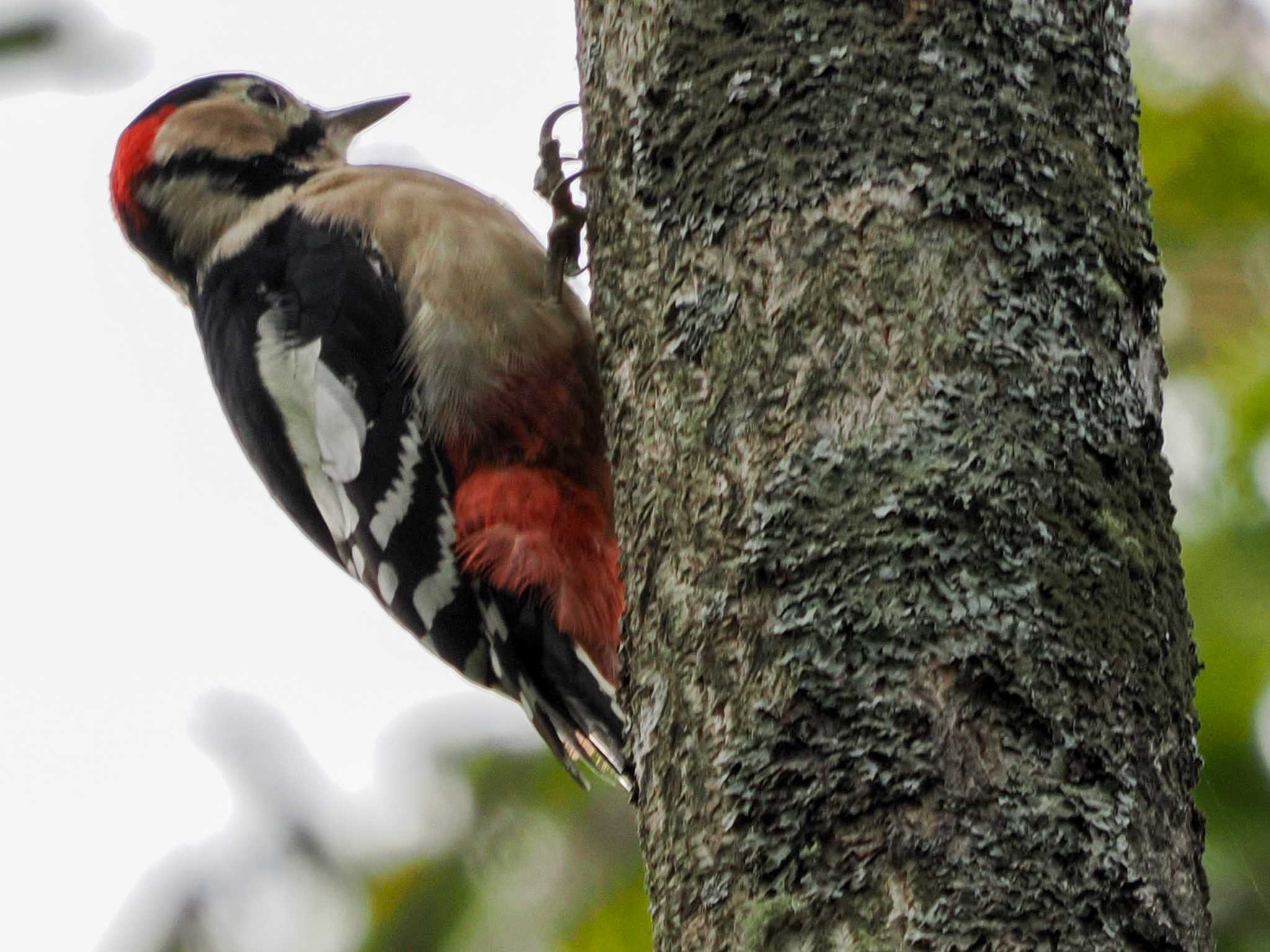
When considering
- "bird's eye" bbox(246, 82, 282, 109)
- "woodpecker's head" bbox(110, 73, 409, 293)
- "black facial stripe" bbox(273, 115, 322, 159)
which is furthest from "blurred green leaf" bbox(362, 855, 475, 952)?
"bird's eye" bbox(246, 82, 282, 109)

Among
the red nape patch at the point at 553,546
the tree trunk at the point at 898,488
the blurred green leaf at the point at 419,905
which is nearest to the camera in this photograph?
the tree trunk at the point at 898,488

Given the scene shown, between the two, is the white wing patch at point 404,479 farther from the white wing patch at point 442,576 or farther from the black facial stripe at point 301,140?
the black facial stripe at point 301,140

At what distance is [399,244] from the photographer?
3.17 meters

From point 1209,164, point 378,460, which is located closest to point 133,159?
point 378,460

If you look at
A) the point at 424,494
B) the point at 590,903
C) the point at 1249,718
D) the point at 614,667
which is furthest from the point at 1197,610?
the point at 424,494

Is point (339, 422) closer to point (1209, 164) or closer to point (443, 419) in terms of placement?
point (443, 419)

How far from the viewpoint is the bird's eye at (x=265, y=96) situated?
3816 millimetres

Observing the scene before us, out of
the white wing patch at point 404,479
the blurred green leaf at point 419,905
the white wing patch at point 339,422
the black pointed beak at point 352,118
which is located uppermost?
the black pointed beak at point 352,118

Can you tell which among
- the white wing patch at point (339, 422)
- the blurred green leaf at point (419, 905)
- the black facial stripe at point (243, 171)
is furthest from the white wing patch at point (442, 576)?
the black facial stripe at point (243, 171)

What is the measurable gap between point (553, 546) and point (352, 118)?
4.74ft

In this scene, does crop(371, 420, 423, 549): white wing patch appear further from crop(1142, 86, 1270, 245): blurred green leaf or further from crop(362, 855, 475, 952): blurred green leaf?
crop(1142, 86, 1270, 245): blurred green leaf

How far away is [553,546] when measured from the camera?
2.93m

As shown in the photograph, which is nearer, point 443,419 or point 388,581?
point 443,419

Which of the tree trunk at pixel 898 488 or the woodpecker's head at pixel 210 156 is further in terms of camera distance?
the woodpecker's head at pixel 210 156
